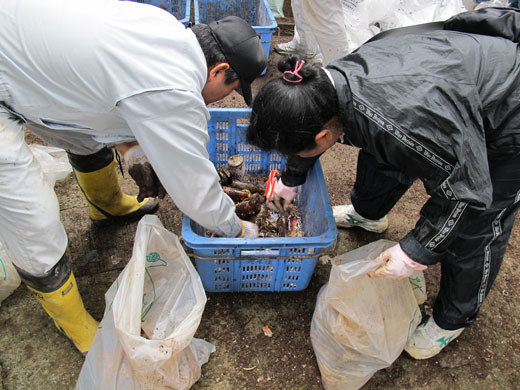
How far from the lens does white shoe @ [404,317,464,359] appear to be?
170 cm

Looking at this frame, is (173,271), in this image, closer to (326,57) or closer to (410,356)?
(410,356)

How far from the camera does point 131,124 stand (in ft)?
3.71

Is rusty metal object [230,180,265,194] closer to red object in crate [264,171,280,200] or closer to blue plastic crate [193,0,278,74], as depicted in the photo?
red object in crate [264,171,280,200]

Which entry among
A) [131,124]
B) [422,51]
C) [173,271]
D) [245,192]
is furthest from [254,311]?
[422,51]

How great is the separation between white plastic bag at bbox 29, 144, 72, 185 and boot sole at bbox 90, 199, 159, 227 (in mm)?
473

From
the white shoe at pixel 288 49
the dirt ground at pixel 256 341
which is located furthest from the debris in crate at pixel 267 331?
the white shoe at pixel 288 49

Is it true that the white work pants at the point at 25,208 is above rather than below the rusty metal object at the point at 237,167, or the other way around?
above

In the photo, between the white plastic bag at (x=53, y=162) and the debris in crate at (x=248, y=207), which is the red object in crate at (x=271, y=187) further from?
the white plastic bag at (x=53, y=162)

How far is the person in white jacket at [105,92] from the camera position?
1074 millimetres

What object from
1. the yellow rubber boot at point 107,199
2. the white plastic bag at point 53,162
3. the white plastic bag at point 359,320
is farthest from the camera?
the white plastic bag at point 53,162

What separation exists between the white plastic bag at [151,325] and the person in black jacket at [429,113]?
0.68 meters

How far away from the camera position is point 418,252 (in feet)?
4.27

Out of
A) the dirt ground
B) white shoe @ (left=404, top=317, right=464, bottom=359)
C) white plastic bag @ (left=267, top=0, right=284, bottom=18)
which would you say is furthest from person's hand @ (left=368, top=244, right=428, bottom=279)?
white plastic bag @ (left=267, top=0, right=284, bottom=18)

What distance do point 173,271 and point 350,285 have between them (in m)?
0.81
